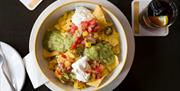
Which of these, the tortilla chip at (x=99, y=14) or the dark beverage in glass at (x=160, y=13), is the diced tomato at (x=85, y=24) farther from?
the dark beverage in glass at (x=160, y=13)

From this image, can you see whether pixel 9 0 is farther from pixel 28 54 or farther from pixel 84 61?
pixel 84 61

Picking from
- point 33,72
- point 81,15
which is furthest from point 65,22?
point 33,72

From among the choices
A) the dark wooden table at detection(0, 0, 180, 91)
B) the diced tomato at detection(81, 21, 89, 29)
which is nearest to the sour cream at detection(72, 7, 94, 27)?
the diced tomato at detection(81, 21, 89, 29)

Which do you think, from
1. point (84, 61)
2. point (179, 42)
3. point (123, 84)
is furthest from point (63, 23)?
point (179, 42)

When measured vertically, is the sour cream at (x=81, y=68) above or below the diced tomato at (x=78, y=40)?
below

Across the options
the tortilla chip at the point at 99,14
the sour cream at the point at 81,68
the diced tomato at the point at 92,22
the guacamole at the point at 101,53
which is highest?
the tortilla chip at the point at 99,14

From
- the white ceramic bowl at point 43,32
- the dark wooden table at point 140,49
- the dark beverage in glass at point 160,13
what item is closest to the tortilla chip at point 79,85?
the white ceramic bowl at point 43,32

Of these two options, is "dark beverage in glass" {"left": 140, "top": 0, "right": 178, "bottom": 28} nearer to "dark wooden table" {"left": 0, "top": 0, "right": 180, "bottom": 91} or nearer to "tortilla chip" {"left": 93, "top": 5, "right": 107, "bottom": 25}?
"dark wooden table" {"left": 0, "top": 0, "right": 180, "bottom": 91}
